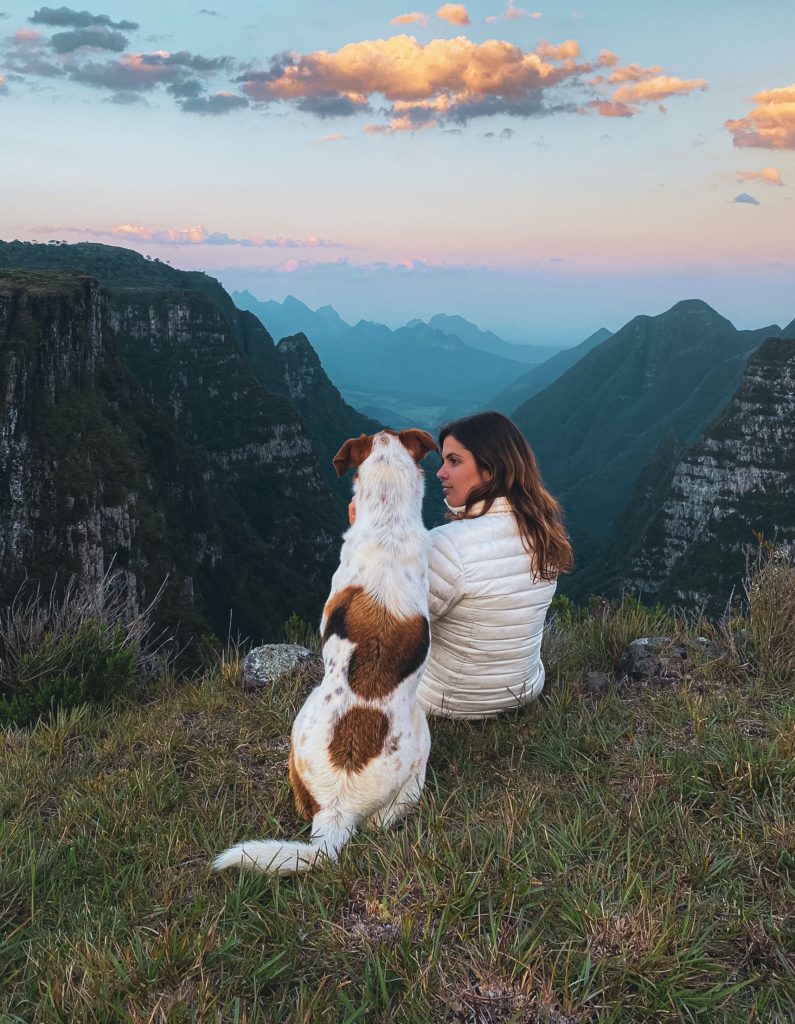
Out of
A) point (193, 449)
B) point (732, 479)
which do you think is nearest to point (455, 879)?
point (732, 479)

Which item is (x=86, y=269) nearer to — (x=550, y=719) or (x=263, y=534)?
(x=263, y=534)

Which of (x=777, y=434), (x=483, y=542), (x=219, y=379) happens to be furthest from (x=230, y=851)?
(x=219, y=379)

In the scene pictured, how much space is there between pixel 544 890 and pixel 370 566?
5.24 feet

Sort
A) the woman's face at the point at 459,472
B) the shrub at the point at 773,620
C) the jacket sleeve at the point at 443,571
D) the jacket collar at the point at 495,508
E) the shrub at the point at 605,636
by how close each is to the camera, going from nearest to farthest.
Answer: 1. the jacket sleeve at the point at 443,571
2. the jacket collar at the point at 495,508
3. the woman's face at the point at 459,472
4. the shrub at the point at 773,620
5. the shrub at the point at 605,636

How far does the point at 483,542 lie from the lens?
158 inches

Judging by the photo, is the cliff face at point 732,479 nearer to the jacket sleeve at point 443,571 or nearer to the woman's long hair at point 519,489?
the woman's long hair at point 519,489

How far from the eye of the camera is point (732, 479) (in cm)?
11631

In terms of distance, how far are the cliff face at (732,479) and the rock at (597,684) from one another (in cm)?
9994

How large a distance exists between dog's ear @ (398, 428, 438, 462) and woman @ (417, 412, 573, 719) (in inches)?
12.5

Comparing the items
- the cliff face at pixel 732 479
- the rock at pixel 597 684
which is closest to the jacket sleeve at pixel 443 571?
the rock at pixel 597 684

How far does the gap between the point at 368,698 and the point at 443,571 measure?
927mm

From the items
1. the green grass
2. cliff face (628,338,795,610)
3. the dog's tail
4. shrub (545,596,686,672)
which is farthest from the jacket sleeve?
cliff face (628,338,795,610)

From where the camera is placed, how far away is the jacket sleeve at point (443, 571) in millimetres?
3908

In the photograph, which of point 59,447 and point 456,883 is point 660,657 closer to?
point 456,883
